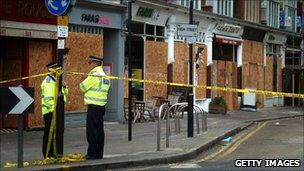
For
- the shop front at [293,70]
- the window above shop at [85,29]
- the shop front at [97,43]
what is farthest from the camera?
the shop front at [293,70]

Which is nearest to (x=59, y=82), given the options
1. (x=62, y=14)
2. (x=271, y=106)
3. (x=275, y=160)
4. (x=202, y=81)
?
(x=62, y=14)

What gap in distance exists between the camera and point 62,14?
1111cm

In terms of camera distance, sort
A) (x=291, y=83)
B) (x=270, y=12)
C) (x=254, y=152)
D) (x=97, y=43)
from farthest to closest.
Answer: (x=291, y=83) < (x=270, y=12) < (x=97, y=43) < (x=254, y=152)

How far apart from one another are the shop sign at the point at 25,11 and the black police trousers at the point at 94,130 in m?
5.57

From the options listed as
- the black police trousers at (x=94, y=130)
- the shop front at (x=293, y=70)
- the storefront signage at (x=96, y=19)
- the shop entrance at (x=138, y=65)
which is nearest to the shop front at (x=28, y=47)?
the storefront signage at (x=96, y=19)

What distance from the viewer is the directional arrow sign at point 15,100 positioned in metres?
10.3

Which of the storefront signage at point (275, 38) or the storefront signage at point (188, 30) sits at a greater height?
the storefront signage at point (275, 38)

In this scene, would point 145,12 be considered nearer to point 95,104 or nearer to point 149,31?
point 149,31

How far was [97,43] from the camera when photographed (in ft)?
65.3

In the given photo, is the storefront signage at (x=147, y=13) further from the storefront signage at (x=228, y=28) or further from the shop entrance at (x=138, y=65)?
the storefront signage at (x=228, y=28)

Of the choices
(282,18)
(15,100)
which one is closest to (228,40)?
(282,18)

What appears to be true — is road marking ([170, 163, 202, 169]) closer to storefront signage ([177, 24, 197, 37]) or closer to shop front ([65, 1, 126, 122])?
storefront signage ([177, 24, 197, 37])

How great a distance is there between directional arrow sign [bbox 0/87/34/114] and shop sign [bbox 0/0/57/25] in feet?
19.5

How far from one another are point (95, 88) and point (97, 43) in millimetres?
8514
